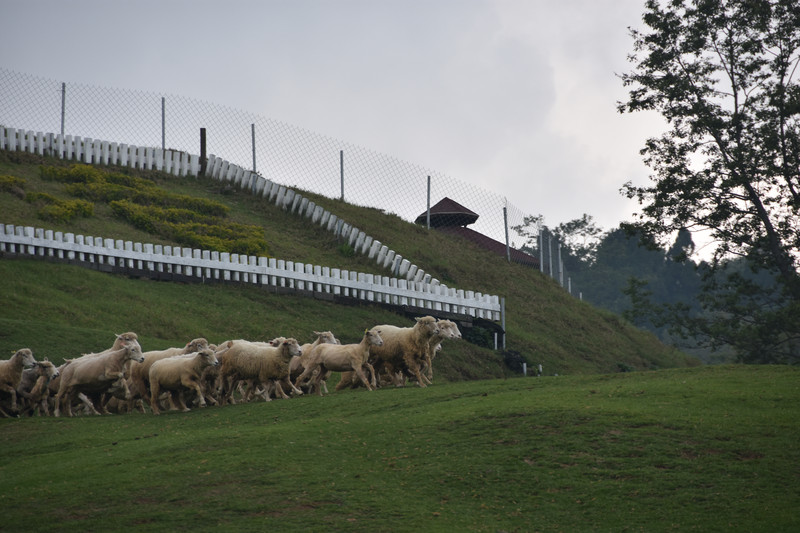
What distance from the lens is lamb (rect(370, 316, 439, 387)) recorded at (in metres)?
19.9

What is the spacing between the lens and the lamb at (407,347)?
19906mm

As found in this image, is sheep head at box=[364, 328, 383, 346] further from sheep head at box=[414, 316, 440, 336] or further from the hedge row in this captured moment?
the hedge row

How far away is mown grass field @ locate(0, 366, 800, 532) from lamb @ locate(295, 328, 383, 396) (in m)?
2.60

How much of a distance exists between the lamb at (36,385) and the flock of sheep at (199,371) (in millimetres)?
19

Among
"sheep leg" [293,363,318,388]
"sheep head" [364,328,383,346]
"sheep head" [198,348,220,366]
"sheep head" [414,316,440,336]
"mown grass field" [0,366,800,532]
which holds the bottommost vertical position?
"mown grass field" [0,366,800,532]

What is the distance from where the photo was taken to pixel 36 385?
59.6ft

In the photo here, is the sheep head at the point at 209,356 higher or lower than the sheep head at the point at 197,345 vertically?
lower

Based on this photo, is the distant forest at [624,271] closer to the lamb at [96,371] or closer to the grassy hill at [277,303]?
the grassy hill at [277,303]

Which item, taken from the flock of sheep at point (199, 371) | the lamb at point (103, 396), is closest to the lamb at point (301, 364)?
the flock of sheep at point (199, 371)

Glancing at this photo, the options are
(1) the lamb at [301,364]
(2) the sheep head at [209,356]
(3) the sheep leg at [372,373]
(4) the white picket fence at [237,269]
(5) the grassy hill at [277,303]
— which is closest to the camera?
(2) the sheep head at [209,356]

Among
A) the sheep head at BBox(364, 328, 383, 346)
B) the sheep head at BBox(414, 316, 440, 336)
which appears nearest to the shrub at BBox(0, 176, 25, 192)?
the sheep head at BBox(364, 328, 383, 346)

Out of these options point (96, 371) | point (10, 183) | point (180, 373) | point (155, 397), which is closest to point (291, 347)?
point (180, 373)

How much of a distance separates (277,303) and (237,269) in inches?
78.5

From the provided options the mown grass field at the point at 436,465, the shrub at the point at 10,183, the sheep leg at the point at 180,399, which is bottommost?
the mown grass field at the point at 436,465
